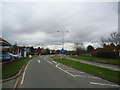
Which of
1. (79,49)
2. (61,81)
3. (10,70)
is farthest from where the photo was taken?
(79,49)

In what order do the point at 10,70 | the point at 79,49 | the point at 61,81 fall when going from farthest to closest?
the point at 79,49 < the point at 10,70 < the point at 61,81

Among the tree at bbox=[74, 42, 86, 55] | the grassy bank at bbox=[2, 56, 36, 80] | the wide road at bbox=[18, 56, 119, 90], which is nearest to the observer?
the wide road at bbox=[18, 56, 119, 90]

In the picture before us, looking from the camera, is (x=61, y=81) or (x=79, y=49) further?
(x=79, y=49)

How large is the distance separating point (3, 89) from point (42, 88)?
6.80 feet

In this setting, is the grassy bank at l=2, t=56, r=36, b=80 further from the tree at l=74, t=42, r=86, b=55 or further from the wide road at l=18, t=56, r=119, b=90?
the tree at l=74, t=42, r=86, b=55

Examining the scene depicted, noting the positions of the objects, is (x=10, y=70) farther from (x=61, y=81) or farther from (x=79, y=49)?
(x=79, y=49)

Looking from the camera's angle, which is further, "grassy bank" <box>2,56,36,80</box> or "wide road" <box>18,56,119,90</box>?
"grassy bank" <box>2,56,36,80</box>

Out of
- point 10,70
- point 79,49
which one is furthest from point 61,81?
point 79,49

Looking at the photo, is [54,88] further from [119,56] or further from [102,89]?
[119,56]

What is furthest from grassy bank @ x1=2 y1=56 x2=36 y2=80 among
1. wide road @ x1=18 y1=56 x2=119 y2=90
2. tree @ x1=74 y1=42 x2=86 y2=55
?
tree @ x1=74 y1=42 x2=86 y2=55

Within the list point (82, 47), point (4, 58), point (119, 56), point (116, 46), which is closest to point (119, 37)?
point (116, 46)

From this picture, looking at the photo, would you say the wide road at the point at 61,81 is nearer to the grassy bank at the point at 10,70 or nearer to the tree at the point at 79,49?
the grassy bank at the point at 10,70

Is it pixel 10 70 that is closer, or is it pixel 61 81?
pixel 61 81

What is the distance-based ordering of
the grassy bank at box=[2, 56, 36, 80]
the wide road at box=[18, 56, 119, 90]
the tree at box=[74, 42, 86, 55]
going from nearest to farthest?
the wide road at box=[18, 56, 119, 90] < the grassy bank at box=[2, 56, 36, 80] < the tree at box=[74, 42, 86, 55]
